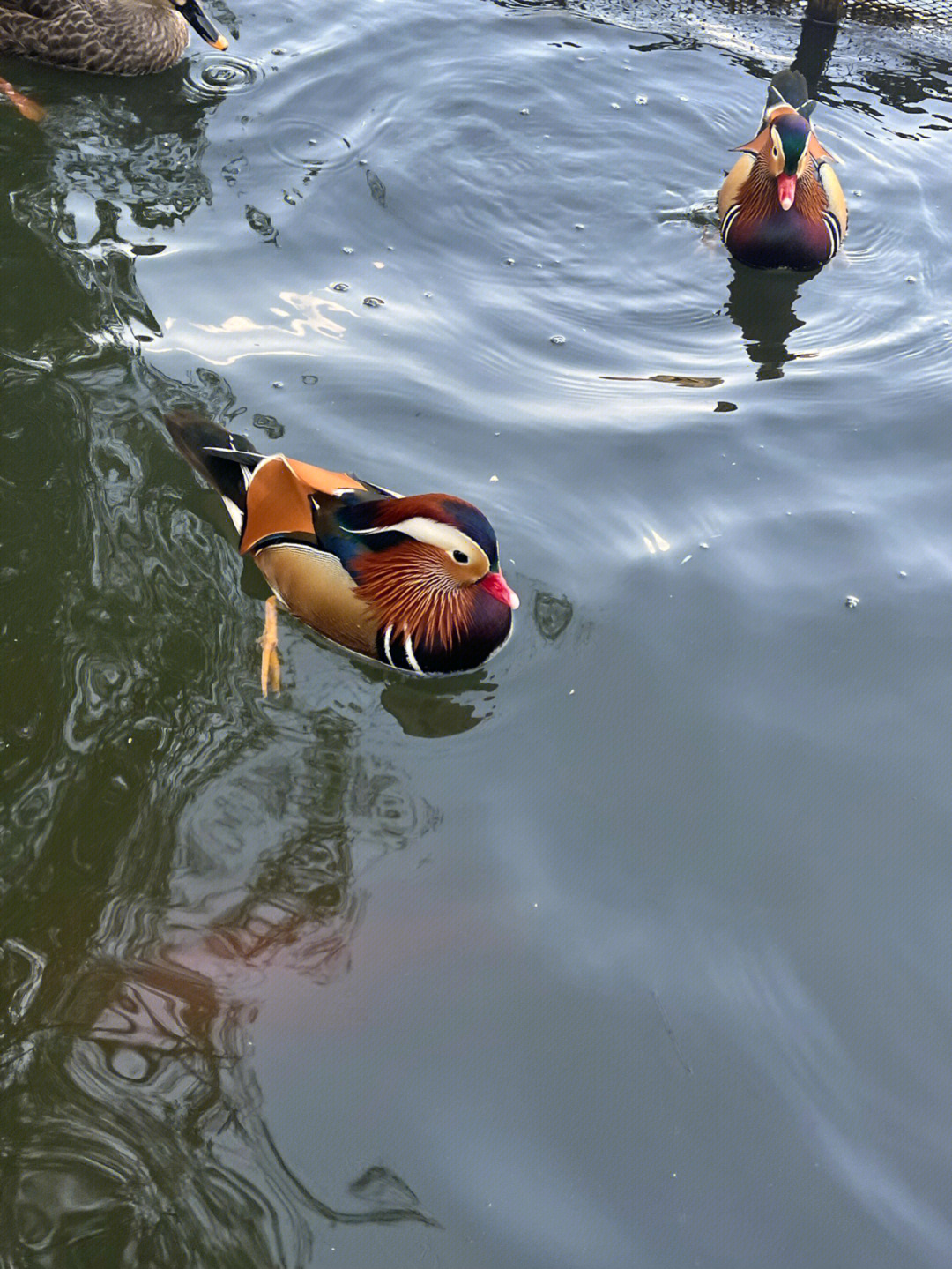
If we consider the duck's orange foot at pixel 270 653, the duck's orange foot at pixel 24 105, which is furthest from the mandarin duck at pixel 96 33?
the duck's orange foot at pixel 270 653

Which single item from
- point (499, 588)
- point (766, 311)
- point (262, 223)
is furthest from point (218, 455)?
point (766, 311)

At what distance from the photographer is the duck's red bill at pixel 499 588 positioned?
382 centimetres

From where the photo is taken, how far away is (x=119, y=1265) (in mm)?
2543

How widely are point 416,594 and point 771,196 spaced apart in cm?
320

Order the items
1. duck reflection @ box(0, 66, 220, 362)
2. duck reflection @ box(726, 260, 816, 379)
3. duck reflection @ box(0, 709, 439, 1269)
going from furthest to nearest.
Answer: duck reflection @ box(726, 260, 816, 379) < duck reflection @ box(0, 66, 220, 362) < duck reflection @ box(0, 709, 439, 1269)

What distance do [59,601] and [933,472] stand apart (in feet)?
10.4

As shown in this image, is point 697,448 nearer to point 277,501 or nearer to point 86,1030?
point 277,501

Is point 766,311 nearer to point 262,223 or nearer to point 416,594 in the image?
point 262,223

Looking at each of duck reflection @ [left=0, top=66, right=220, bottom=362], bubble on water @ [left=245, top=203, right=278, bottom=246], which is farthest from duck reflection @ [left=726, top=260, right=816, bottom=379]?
duck reflection @ [left=0, top=66, right=220, bottom=362]

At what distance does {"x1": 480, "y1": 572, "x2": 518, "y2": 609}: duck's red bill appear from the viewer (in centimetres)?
382

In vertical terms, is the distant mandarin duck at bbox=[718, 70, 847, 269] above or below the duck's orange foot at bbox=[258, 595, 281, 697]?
above

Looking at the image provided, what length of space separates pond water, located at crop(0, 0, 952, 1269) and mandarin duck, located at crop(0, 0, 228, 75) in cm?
58

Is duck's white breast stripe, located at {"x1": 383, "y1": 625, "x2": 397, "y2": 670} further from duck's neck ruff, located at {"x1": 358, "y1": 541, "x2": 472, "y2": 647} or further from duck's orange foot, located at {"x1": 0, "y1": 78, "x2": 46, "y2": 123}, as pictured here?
duck's orange foot, located at {"x1": 0, "y1": 78, "x2": 46, "y2": 123}

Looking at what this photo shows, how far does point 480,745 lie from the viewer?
12.2 feet
